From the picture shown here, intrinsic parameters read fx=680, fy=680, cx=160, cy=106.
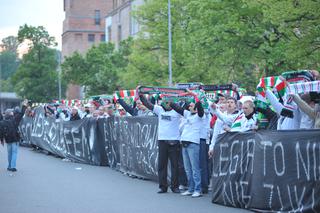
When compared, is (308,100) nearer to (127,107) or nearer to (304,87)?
(304,87)

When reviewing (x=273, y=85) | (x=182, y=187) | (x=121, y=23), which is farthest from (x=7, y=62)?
(x=273, y=85)

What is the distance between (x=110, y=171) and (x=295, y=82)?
8.34m

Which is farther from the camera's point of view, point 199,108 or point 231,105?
point 199,108

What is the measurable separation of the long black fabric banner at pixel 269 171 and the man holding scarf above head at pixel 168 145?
65.9 inches

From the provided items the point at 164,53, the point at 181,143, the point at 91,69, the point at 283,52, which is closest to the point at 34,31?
the point at 91,69

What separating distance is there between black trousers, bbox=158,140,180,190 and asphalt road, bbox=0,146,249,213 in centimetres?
30

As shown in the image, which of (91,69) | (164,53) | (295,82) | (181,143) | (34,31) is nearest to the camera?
(295,82)

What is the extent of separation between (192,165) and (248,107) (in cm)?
207

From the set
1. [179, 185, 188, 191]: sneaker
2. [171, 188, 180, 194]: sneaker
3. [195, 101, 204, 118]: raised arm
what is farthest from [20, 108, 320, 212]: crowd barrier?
[171, 188, 180, 194]: sneaker

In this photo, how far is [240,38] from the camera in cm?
2955

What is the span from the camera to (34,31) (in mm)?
78812

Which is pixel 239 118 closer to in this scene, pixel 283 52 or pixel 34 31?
pixel 283 52

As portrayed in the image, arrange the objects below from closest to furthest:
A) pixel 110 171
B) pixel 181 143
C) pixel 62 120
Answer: pixel 181 143 → pixel 110 171 → pixel 62 120

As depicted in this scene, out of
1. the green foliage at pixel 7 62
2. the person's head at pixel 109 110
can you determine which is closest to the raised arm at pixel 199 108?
the person's head at pixel 109 110
